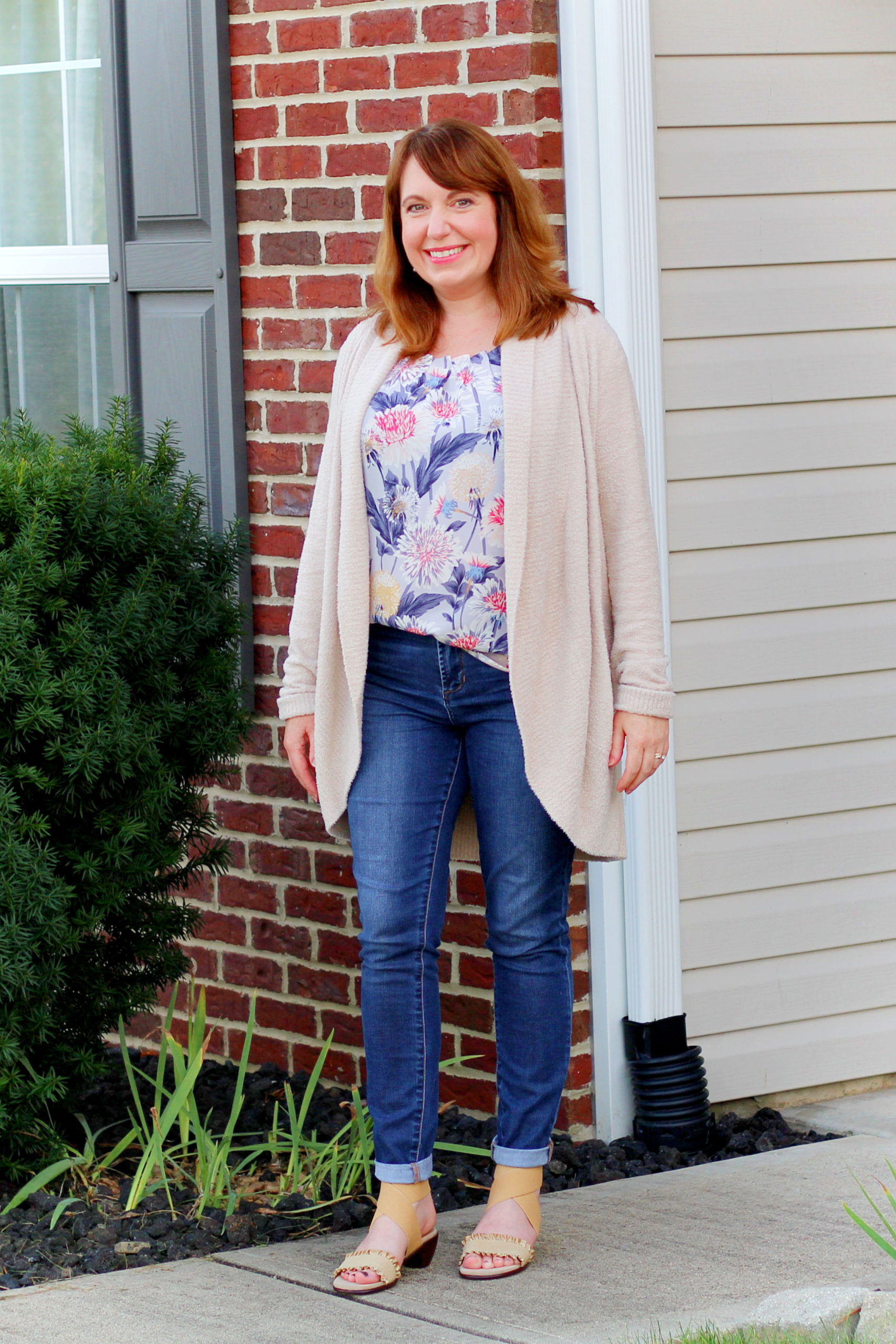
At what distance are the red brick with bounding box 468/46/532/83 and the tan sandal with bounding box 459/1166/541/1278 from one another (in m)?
2.15

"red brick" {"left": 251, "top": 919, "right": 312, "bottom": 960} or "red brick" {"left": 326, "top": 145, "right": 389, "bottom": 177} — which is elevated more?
"red brick" {"left": 326, "top": 145, "right": 389, "bottom": 177}

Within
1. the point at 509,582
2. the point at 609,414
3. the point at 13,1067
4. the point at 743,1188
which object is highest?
the point at 609,414

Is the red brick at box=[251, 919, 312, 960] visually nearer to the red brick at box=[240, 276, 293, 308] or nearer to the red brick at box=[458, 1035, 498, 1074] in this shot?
the red brick at box=[458, 1035, 498, 1074]

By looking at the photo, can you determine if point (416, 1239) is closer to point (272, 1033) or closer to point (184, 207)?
point (272, 1033)

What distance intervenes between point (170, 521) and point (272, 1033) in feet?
4.90

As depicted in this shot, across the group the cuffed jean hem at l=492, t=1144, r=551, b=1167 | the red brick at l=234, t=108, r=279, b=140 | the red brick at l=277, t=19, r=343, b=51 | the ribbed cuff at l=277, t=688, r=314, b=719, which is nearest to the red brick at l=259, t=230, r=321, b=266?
the red brick at l=234, t=108, r=279, b=140

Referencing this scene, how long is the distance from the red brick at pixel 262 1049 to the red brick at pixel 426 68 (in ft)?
7.48

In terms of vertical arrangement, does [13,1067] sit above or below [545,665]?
below

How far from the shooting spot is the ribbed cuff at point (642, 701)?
3.03 metres

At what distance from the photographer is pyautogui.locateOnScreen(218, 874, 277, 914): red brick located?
4.46m

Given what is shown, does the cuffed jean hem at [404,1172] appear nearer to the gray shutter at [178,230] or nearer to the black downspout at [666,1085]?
the black downspout at [666,1085]

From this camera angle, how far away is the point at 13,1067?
11.4 feet

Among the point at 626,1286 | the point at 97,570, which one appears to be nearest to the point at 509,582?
the point at 97,570

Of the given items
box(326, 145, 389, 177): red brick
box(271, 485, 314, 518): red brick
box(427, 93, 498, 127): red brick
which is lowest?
box(271, 485, 314, 518): red brick
